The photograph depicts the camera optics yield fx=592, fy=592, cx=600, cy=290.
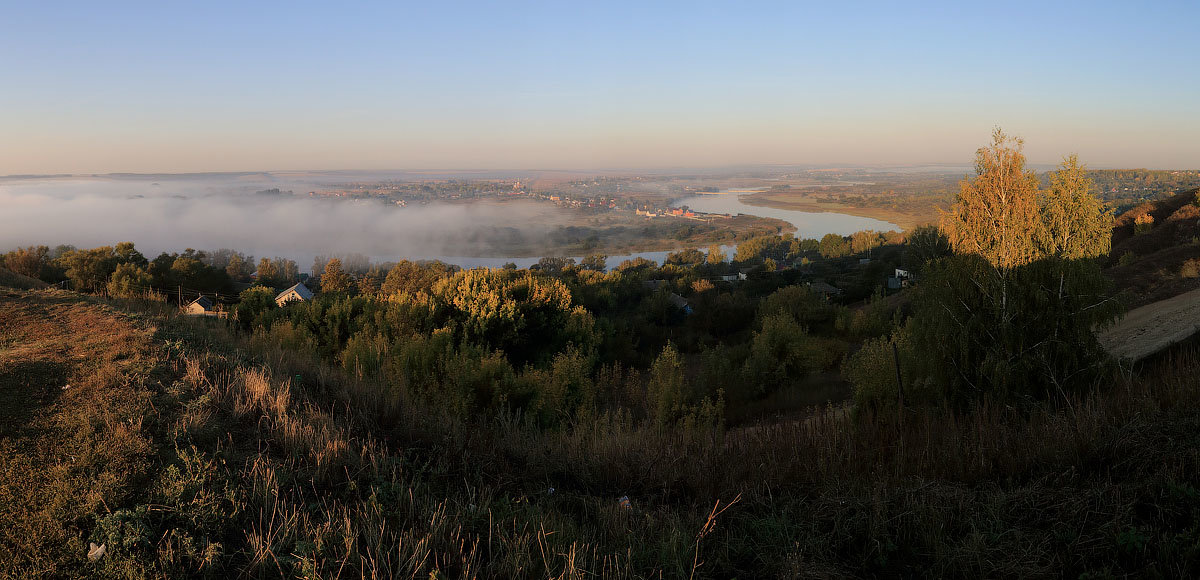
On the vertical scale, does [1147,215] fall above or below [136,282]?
above

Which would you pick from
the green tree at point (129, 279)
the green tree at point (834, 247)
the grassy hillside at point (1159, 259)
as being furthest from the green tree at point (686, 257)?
the green tree at point (129, 279)

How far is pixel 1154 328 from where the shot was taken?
382 inches

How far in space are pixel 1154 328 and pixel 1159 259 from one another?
8.35 meters

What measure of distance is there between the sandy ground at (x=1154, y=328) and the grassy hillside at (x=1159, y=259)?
113 centimetres

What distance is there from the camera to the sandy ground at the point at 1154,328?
816 centimetres

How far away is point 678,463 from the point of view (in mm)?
4059

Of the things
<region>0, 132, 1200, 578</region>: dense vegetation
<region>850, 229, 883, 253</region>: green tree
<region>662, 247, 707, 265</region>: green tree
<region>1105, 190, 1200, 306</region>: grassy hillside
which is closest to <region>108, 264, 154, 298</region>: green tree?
<region>0, 132, 1200, 578</region>: dense vegetation

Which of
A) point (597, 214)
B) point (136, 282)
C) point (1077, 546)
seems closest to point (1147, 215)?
point (1077, 546)

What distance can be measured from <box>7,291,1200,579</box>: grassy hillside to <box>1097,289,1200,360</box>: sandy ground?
4.25 meters

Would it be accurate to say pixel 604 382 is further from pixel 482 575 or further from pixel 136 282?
pixel 136 282

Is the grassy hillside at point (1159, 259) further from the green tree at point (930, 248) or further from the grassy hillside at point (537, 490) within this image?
the grassy hillside at point (537, 490)

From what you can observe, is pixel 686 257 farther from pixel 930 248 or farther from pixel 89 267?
pixel 930 248

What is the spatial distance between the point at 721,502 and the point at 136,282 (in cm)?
3889

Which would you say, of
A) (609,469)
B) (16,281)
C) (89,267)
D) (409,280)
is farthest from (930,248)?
(89,267)
